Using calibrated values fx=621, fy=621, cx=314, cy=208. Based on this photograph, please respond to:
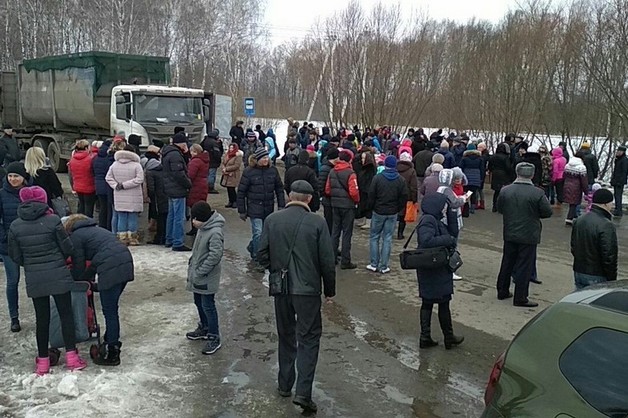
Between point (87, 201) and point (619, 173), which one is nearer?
point (87, 201)

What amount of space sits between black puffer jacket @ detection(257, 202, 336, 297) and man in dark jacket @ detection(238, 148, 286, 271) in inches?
150

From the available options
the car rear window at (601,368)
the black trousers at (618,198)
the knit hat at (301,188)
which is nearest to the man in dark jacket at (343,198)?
the knit hat at (301,188)

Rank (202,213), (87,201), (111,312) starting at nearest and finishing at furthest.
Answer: (111,312), (202,213), (87,201)

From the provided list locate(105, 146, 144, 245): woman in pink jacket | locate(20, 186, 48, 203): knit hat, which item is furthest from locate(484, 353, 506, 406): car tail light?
locate(105, 146, 144, 245): woman in pink jacket

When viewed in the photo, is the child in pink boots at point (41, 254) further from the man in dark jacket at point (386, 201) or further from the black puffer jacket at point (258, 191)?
the man in dark jacket at point (386, 201)

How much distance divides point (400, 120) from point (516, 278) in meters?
17.4

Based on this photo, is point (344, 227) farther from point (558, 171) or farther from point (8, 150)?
point (8, 150)

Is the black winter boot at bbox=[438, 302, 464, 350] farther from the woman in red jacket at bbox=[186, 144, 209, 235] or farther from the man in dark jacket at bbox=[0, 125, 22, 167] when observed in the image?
the man in dark jacket at bbox=[0, 125, 22, 167]

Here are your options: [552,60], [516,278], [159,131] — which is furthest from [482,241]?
[552,60]

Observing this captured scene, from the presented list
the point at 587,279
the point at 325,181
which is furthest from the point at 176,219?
the point at 587,279

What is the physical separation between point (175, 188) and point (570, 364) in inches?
312

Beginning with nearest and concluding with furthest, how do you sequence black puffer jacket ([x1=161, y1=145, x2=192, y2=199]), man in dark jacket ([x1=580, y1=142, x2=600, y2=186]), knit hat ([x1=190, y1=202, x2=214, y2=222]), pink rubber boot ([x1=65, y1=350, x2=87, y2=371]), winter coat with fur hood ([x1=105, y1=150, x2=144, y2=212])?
pink rubber boot ([x1=65, y1=350, x2=87, y2=371]) < knit hat ([x1=190, y1=202, x2=214, y2=222]) < winter coat with fur hood ([x1=105, y1=150, x2=144, y2=212]) < black puffer jacket ([x1=161, y1=145, x2=192, y2=199]) < man in dark jacket ([x1=580, y1=142, x2=600, y2=186])

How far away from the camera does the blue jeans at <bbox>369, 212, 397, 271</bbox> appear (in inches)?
353

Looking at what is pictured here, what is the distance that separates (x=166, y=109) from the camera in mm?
16406
